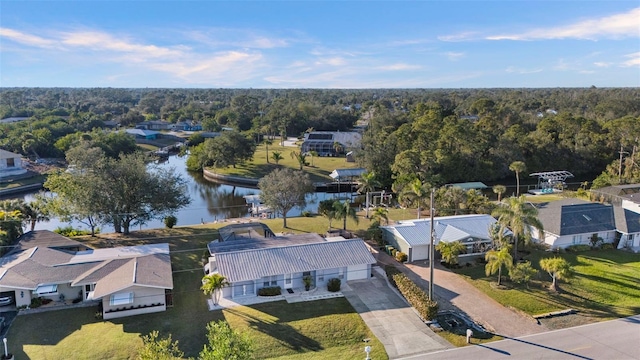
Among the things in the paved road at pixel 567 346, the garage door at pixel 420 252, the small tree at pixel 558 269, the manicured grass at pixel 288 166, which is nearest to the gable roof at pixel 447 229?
the garage door at pixel 420 252

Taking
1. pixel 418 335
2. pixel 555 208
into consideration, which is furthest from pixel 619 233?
pixel 418 335

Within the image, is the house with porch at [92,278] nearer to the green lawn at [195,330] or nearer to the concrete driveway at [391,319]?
the green lawn at [195,330]

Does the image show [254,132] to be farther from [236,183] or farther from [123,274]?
[123,274]

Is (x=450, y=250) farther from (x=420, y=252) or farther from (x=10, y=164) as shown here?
(x=10, y=164)

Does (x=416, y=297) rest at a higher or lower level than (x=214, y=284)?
lower

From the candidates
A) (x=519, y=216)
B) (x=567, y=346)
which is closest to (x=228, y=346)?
(x=567, y=346)

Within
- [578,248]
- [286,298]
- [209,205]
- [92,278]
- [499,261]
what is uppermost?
[499,261]

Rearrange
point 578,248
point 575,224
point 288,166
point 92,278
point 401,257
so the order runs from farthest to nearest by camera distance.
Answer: point 288,166 < point 575,224 < point 578,248 < point 401,257 < point 92,278
